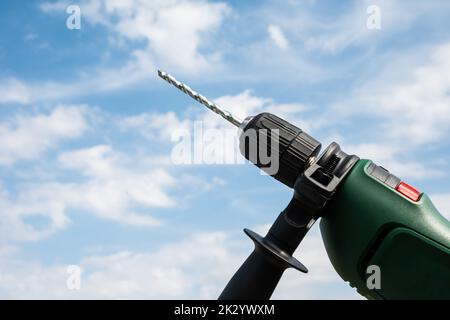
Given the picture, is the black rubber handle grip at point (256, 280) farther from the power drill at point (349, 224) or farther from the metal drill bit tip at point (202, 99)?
the metal drill bit tip at point (202, 99)

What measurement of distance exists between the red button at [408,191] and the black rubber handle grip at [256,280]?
0.85m

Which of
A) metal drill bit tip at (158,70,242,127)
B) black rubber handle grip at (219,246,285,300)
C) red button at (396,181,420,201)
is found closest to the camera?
black rubber handle grip at (219,246,285,300)

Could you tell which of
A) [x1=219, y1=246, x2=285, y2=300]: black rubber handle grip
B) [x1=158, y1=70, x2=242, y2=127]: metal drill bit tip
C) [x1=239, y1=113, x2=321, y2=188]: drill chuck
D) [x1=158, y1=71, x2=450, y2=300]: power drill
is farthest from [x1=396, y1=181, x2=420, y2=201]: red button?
[x1=158, y1=70, x2=242, y2=127]: metal drill bit tip

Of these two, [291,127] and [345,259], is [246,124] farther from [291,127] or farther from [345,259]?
[345,259]

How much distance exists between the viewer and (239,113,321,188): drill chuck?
346 centimetres

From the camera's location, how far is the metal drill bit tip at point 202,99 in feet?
12.1

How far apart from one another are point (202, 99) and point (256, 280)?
123cm

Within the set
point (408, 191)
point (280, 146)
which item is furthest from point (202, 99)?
point (408, 191)

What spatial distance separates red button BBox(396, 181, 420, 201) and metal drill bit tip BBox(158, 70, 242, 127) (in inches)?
41.3

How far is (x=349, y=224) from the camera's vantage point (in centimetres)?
342

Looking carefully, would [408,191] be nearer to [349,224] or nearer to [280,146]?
[349,224]

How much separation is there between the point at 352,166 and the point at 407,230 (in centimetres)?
49

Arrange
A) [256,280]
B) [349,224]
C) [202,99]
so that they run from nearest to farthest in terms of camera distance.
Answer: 1. [256,280]
2. [349,224]
3. [202,99]

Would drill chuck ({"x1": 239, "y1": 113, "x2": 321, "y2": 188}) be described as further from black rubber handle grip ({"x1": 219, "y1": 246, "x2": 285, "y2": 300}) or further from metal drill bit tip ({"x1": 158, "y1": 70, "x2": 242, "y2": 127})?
black rubber handle grip ({"x1": 219, "y1": 246, "x2": 285, "y2": 300})
